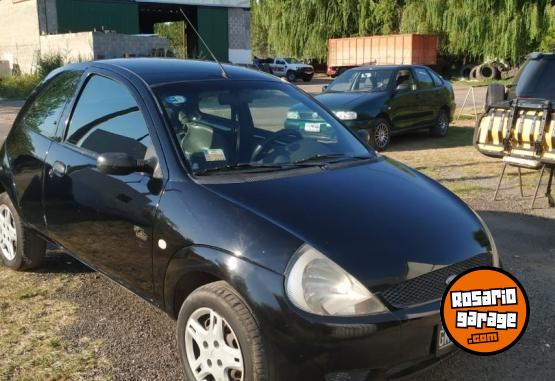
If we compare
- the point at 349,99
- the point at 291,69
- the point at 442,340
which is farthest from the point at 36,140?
the point at 291,69

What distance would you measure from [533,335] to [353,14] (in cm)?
3842

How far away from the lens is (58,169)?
3955 millimetres

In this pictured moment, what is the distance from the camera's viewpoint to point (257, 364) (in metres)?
2.53

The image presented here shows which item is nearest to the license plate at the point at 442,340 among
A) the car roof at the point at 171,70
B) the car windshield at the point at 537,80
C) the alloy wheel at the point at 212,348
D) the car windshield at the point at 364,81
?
the alloy wheel at the point at 212,348

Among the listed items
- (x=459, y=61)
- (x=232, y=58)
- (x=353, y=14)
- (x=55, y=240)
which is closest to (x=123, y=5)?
(x=232, y=58)

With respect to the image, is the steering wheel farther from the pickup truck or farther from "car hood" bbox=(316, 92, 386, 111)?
the pickup truck

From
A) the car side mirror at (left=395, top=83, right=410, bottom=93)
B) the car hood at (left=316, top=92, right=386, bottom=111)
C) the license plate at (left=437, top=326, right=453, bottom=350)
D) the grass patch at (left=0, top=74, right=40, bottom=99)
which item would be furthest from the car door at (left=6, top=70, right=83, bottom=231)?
the grass patch at (left=0, top=74, right=40, bottom=99)

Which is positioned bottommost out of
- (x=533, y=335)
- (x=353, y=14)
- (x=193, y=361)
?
(x=533, y=335)

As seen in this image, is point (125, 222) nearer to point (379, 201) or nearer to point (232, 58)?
point (379, 201)

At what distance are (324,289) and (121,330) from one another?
1.76m

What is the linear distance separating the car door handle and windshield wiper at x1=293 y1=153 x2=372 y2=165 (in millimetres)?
1580

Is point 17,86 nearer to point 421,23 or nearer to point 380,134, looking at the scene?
point 380,134

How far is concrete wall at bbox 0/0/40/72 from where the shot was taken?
35031 mm

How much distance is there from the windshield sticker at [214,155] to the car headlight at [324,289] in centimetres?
98
